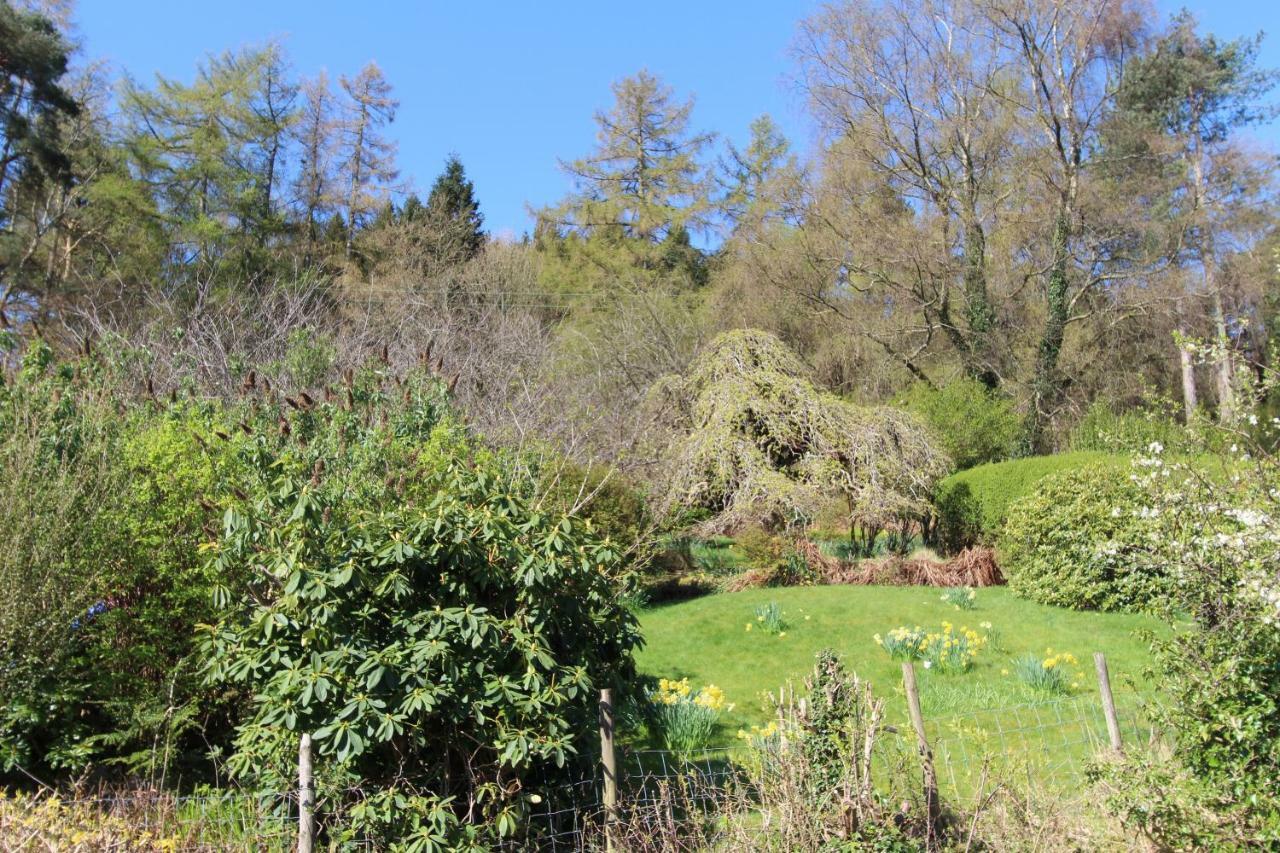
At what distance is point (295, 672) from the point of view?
418 cm

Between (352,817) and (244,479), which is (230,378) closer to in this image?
(244,479)

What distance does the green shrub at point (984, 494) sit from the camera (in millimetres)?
12602

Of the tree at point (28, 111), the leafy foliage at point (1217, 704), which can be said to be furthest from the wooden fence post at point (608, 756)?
the tree at point (28, 111)

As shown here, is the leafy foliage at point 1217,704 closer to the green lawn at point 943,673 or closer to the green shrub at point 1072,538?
the green lawn at point 943,673

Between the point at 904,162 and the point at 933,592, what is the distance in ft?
39.1

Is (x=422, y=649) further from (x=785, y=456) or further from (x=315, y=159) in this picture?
(x=315, y=159)

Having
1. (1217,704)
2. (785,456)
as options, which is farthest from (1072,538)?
(1217,704)

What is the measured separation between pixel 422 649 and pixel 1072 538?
902cm

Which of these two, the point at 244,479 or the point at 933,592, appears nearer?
the point at 244,479

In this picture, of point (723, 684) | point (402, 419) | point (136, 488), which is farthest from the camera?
point (723, 684)

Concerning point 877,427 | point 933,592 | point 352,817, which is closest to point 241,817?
point 352,817

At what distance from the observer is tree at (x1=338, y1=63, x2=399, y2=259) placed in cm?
2756

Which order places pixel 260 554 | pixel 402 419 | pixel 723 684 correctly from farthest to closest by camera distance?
1. pixel 723 684
2. pixel 402 419
3. pixel 260 554

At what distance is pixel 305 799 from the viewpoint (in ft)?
12.8
